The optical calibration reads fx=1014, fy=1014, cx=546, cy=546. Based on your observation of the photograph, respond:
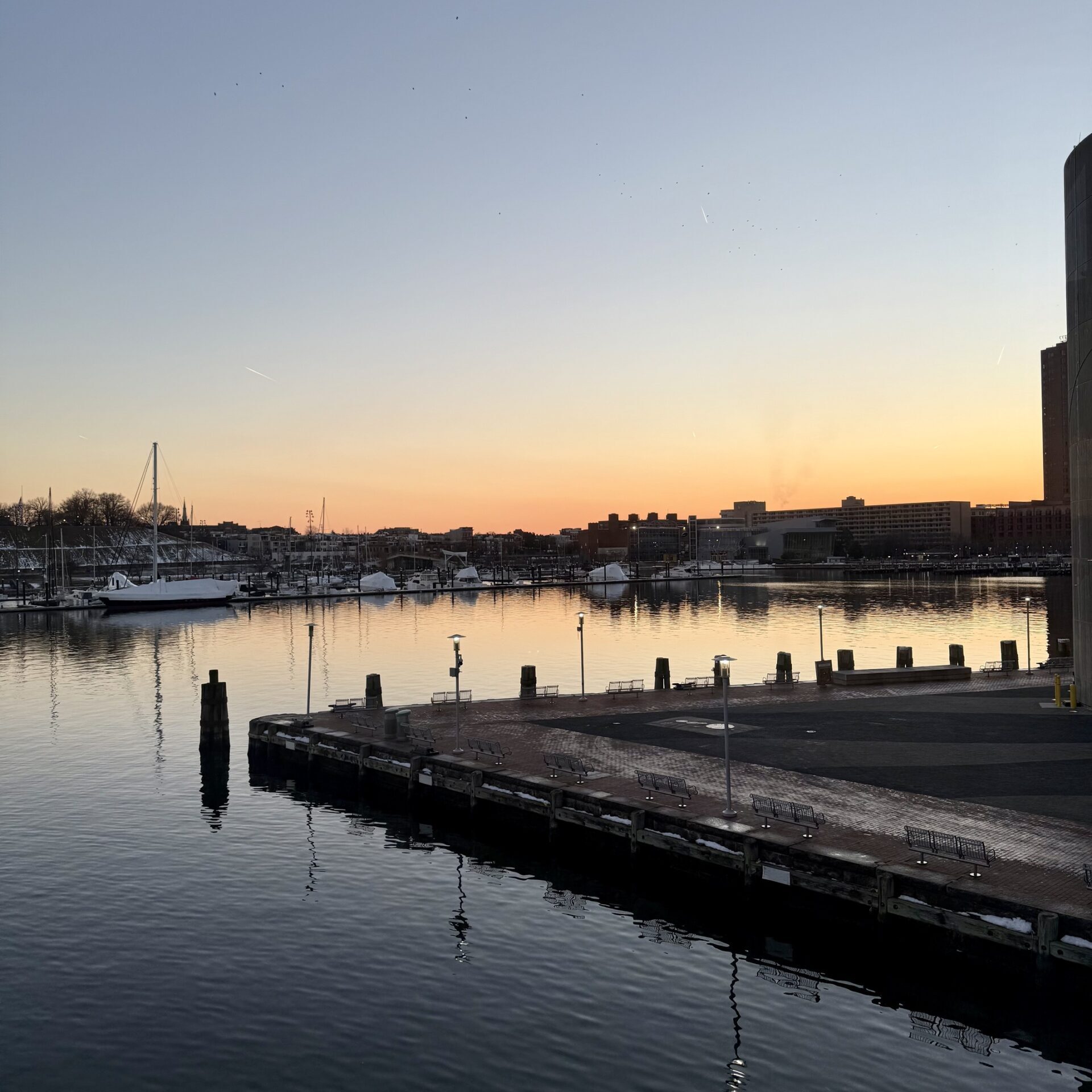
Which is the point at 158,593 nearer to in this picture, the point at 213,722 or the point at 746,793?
the point at 213,722

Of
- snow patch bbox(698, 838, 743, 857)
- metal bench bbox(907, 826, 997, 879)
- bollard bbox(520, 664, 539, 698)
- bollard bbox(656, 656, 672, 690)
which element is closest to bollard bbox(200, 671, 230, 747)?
bollard bbox(520, 664, 539, 698)

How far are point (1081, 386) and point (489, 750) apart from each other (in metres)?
31.3

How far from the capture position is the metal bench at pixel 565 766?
3553cm

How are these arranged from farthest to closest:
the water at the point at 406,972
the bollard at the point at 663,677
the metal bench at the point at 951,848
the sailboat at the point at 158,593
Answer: the sailboat at the point at 158,593 < the bollard at the point at 663,677 < the metal bench at the point at 951,848 < the water at the point at 406,972

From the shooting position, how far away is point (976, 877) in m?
23.7

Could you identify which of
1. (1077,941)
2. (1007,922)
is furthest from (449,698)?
(1077,941)

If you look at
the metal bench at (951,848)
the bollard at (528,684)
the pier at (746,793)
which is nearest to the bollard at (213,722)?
the pier at (746,793)

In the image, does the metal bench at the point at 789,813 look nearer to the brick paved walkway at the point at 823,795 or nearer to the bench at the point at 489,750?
the brick paved walkway at the point at 823,795

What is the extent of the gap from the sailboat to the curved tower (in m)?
147

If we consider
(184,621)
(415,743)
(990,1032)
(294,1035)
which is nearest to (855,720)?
(415,743)

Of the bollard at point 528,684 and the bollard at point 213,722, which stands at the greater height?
the bollard at point 528,684

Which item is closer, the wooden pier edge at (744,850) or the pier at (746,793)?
the wooden pier edge at (744,850)

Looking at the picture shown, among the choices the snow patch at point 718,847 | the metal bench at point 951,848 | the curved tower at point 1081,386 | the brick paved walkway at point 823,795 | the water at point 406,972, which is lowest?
the water at point 406,972

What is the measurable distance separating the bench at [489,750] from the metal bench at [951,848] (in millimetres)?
17163
